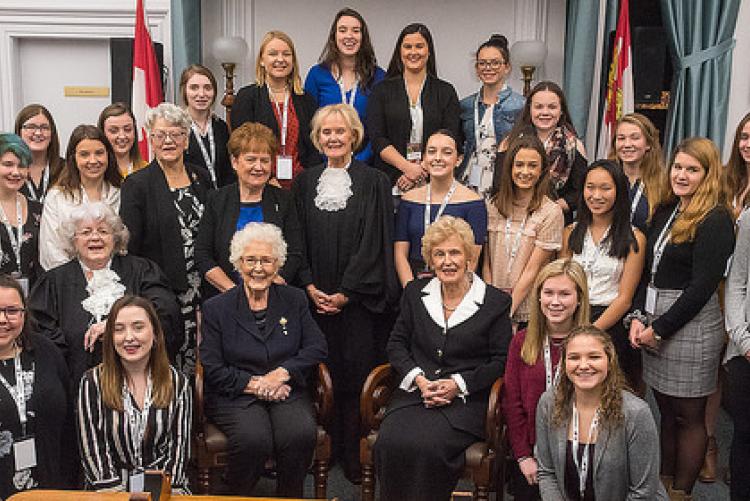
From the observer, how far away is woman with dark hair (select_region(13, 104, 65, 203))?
4.33 metres

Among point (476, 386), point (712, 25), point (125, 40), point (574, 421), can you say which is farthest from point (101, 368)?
point (712, 25)

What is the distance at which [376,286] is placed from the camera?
A: 4.05 metres

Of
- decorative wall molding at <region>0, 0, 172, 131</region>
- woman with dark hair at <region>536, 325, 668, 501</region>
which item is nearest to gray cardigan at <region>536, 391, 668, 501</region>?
Result: woman with dark hair at <region>536, 325, 668, 501</region>

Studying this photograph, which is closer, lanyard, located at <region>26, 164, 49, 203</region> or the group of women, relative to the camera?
the group of women

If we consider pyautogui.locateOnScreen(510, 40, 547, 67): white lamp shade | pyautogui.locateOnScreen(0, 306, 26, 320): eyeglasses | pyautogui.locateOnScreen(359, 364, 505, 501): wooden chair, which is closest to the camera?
pyautogui.locateOnScreen(0, 306, 26, 320): eyeglasses

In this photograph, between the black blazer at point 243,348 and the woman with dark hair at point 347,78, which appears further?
the woman with dark hair at point 347,78

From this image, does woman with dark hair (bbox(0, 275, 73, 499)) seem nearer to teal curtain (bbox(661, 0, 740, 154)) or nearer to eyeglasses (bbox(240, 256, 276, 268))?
eyeglasses (bbox(240, 256, 276, 268))

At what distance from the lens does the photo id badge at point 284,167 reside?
4477 mm

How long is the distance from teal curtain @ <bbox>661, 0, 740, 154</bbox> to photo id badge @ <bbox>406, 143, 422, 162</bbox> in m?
1.86

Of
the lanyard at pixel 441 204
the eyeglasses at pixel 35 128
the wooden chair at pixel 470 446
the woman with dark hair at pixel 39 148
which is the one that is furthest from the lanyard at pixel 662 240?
the eyeglasses at pixel 35 128

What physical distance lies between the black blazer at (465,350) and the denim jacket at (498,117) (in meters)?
1.10

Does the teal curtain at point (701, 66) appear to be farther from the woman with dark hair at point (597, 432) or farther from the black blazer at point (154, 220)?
the black blazer at point (154, 220)

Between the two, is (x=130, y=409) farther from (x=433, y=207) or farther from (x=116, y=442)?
(x=433, y=207)

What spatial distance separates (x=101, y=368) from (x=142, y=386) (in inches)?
6.4
